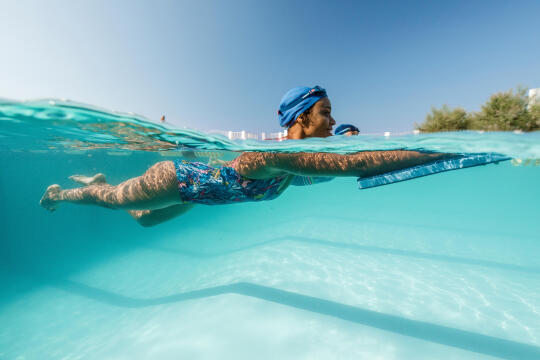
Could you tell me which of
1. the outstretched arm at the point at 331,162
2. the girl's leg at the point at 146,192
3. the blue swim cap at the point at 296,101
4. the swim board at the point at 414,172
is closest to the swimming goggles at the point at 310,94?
the blue swim cap at the point at 296,101

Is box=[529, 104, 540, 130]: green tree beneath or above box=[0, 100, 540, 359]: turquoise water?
above

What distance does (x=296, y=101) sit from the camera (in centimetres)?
309

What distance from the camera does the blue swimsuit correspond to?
123 inches

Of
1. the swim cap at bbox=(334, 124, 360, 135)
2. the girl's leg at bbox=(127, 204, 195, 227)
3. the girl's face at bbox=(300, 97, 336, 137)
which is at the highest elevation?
the swim cap at bbox=(334, 124, 360, 135)

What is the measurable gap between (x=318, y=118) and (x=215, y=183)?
1.72 meters

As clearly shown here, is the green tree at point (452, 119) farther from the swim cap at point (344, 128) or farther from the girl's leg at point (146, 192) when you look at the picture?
the girl's leg at point (146, 192)

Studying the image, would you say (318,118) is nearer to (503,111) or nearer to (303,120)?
(303,120)

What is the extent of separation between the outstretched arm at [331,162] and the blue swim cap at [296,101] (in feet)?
2.54

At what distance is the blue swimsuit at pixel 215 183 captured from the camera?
10.3ft

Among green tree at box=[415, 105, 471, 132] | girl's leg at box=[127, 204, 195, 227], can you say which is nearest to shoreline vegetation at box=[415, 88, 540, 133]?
green tree at box=[415, 105, 471, 132]

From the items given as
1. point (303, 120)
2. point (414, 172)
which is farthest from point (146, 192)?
point (414, 172)

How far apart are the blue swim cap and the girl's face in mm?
82

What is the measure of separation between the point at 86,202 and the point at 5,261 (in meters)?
14.1

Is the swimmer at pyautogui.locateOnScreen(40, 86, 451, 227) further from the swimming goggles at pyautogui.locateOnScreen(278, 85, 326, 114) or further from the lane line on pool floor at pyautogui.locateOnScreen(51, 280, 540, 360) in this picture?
the lane line on pool floor at pyautogui.locateOnScreen(51, 280, 540, 360)
